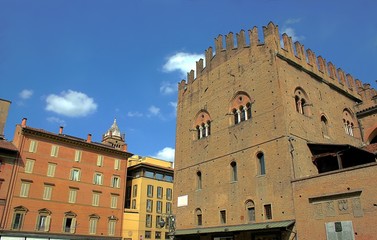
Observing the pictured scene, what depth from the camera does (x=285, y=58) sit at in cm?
2006

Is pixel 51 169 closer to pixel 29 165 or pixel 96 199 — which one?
pixel 29 165

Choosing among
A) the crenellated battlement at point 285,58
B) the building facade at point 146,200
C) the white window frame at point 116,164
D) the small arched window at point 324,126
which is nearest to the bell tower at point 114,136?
the building facade at point 146,200

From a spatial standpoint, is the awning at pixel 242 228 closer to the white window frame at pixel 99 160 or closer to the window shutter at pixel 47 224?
the window shutter at pixel 47 224

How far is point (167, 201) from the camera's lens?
51.2m

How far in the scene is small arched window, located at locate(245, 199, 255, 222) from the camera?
18.3 m

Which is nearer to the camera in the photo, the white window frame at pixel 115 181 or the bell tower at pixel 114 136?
the white window frame at pixel 115 181

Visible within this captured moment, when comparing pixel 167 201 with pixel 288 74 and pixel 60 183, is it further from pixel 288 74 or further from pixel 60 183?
pixel 288 74

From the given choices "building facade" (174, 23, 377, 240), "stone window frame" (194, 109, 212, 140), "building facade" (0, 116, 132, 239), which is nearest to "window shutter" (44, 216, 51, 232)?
"building facade" (0, 116, 132, 239)

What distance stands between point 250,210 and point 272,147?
3780 mm

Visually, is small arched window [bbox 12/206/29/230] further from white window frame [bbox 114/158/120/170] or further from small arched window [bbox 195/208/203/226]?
small arched window [bbox 195/208/203/226]

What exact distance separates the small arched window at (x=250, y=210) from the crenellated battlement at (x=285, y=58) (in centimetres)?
890

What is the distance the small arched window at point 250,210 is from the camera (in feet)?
60.0

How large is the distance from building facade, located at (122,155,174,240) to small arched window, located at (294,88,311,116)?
29.9 metres

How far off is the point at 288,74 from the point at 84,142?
28028mm
